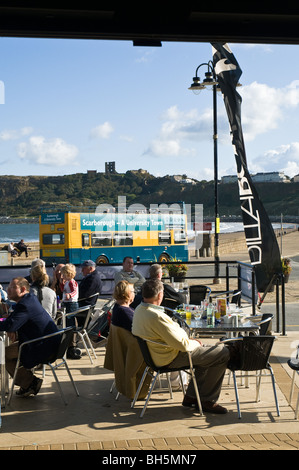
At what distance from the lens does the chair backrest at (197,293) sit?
29.5 ft

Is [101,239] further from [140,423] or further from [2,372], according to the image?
[140,423]

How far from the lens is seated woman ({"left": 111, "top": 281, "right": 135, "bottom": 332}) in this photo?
618cm

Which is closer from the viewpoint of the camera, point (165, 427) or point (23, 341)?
point (165, 427)

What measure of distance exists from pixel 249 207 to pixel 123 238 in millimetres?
19873

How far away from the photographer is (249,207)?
9.95 meters

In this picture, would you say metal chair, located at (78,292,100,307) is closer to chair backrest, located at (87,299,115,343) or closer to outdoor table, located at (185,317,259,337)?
chair backrest, located at (87,299,115,343)

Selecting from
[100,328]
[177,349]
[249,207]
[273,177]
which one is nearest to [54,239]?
[249,207]

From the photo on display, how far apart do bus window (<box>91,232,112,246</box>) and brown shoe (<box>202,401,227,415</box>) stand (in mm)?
22907

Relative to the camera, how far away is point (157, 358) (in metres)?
5.68

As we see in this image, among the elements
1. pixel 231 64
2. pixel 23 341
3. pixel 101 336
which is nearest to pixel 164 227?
pixel 231 64

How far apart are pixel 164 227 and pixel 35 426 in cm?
2541

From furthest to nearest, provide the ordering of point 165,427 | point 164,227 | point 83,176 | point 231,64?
point 83,176 < point 164,227 < point 231,64 < point 165,427

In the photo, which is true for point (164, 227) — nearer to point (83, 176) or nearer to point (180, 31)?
point (180, 31)

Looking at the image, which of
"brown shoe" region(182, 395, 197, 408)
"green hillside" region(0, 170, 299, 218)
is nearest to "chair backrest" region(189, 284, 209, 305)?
"brown shoe" region(182, 395, 197, 408)
